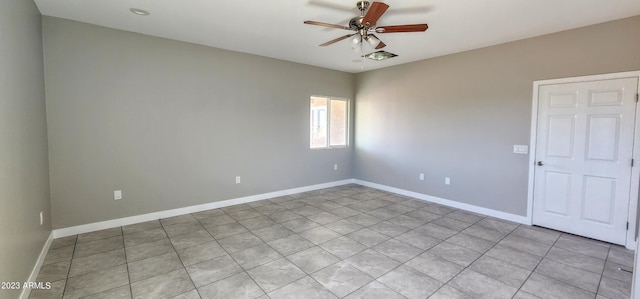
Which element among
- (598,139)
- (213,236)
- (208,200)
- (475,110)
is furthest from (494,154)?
(208,200)

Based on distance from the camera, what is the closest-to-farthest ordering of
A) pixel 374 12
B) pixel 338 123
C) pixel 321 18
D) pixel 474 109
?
pixel 374 12 < pixel 321 18 < pixel 474 109 < pixel 338 123

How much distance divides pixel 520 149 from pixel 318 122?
3.67m

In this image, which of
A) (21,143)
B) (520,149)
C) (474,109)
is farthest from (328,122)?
(21,143)

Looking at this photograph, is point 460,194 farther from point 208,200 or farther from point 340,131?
point 208,200

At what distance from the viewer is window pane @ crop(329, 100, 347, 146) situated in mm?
6234

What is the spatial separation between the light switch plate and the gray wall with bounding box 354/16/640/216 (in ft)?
0.16

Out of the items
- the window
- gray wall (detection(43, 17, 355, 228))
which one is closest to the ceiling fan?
gray wall (detection(43, 17, 355, 228))

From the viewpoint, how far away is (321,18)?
321 centimetres

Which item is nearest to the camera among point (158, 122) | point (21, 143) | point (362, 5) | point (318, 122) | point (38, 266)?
point (21, 143)

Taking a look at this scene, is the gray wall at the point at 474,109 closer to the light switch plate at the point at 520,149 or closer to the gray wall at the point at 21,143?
the light switch plate at the point at 520,149

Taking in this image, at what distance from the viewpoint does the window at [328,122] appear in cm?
591

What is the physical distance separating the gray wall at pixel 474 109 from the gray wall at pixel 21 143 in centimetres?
527

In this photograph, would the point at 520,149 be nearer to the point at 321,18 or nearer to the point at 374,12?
the point at 374,12

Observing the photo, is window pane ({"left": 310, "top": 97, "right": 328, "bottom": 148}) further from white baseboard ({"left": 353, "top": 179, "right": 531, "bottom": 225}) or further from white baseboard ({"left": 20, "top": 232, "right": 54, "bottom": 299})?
white baseboard ({"left": 20, "top": 232, "right": 54, "bottom": 299})
